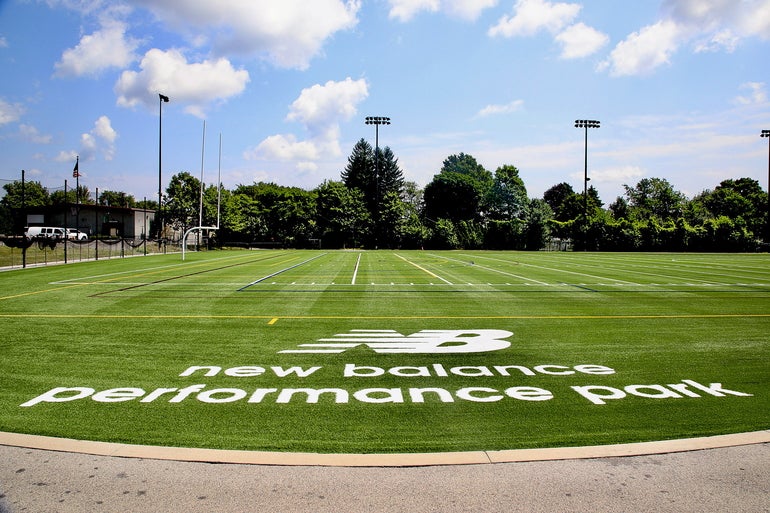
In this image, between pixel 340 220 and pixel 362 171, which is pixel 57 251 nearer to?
pixel 340 220

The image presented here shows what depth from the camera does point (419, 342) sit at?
9.37 m

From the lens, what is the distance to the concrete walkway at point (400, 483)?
3.69 meters

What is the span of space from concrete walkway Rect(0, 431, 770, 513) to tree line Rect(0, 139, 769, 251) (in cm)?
6785

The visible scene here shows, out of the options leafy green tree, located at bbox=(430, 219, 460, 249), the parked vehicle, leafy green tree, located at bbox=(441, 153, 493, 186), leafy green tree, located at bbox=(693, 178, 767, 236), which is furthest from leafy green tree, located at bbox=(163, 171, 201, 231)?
leafy green tree, located at bbox=(693, 178, 767, 236)

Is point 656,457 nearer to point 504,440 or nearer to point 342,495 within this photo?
point 504,440

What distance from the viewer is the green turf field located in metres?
5.14

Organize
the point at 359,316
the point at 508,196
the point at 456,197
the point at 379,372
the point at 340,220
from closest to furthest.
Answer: the point at 379,372 → the point at 359,316 → the point at 340,220 → the point at 508,196 → the point at 456,197

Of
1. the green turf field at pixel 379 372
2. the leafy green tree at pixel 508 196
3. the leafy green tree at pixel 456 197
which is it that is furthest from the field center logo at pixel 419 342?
the leafy green tree at pixel 456 197

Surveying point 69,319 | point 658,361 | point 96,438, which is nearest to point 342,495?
point 96,438

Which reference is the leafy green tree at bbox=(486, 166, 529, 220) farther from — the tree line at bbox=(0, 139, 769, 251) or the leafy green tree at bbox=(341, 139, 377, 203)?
the leafy green tree at bbox=(341, 139, 377, 203)

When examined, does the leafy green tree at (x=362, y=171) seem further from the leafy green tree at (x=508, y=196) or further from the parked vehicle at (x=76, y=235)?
the parked vehicle at (x=76, y=235)

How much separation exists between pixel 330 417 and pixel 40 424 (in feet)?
9.21

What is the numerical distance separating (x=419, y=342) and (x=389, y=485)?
17.8 feet

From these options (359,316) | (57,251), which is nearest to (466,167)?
(57,251)
